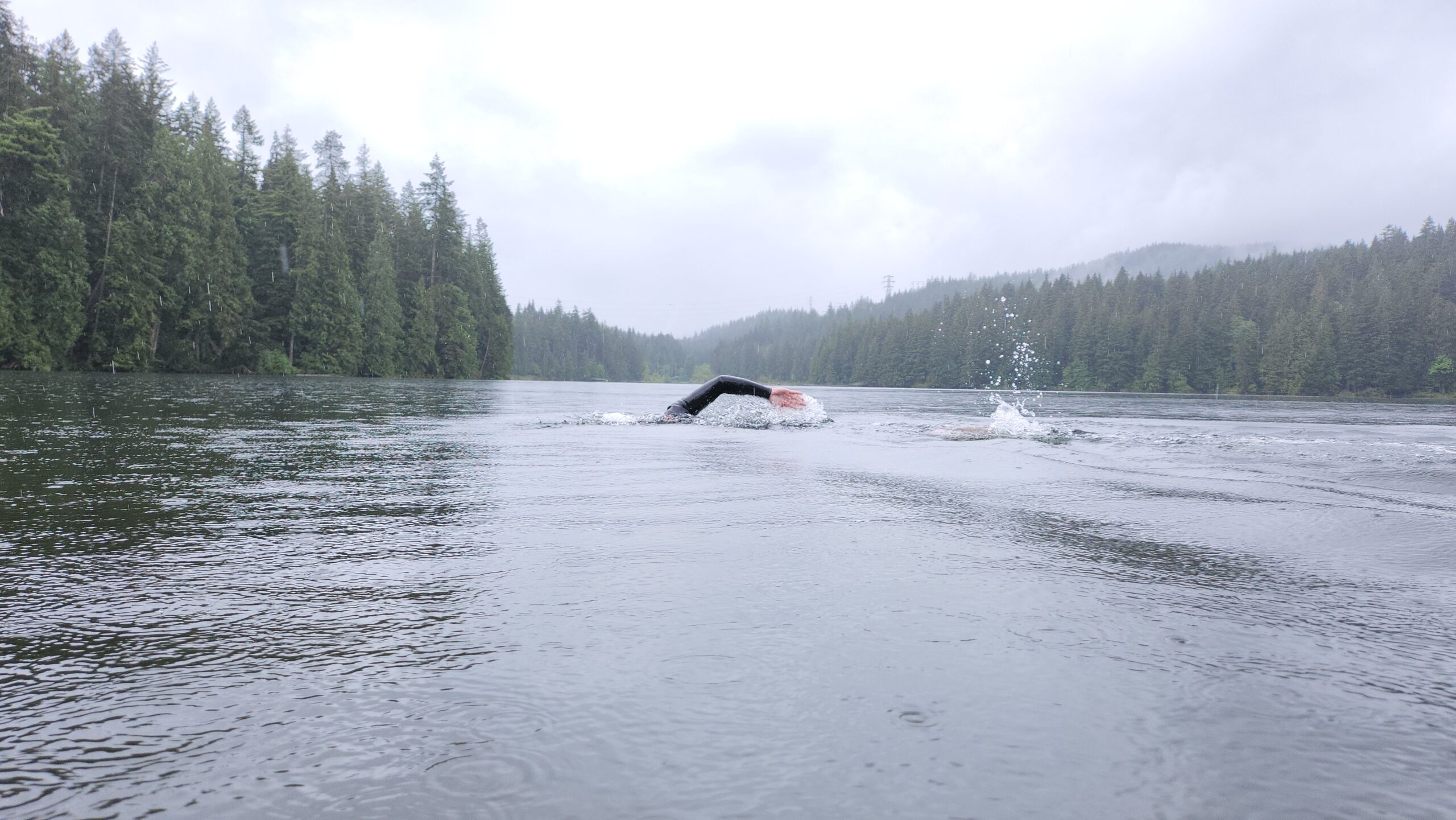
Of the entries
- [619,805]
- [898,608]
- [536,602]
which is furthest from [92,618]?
[898,608]

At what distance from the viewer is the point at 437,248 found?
8419 cm

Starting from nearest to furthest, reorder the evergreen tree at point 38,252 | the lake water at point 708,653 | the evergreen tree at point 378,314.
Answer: the lake water at point 708,653, the evergreen tree at point 38,252, the evergreen tree at point 378,314

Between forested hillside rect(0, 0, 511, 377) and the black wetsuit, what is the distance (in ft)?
143

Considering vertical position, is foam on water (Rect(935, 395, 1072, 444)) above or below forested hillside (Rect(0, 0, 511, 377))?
below

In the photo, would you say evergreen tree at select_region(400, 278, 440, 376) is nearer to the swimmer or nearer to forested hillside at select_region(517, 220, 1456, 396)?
the swimmer

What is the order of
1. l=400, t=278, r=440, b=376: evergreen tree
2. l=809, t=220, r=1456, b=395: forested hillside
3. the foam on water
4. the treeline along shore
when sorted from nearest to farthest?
the foam on water < the treeline along shore < l=400, t=278, r=440, b=376: evergreen tree < l=809, t=220, r=1456, b=395: forested hillside

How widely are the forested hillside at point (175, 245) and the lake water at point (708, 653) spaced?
171 ft

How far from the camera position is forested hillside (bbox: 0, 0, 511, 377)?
4397 cm

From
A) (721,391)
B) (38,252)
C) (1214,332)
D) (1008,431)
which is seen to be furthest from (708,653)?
(1214,332)

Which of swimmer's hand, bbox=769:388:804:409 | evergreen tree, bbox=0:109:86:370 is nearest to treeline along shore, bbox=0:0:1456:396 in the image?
evergreen tree, bbox=0:109:86:370

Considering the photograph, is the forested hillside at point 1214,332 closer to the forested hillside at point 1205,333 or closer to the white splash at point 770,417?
the forested hillside at point 1205,333

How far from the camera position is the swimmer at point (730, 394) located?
17.3 m

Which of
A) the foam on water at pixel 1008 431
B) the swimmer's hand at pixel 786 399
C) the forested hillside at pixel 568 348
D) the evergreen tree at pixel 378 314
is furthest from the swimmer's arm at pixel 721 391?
the forested hillside at pixel 568 348

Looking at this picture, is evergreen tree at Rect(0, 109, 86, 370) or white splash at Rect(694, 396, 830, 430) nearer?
white splash at Rect(694, 396, 830, 430)
